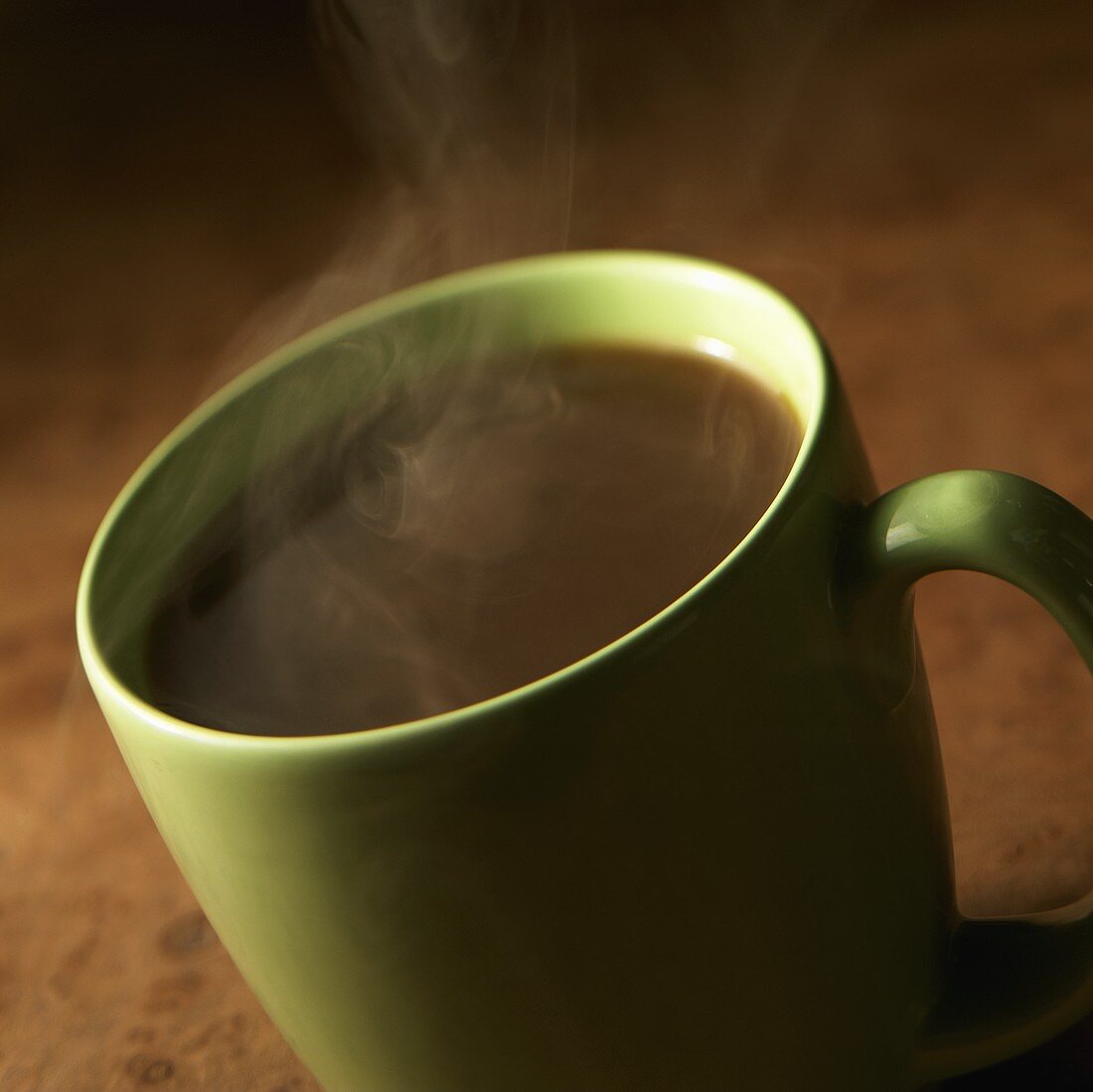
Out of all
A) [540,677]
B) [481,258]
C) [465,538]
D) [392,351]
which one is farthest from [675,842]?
[481,258]

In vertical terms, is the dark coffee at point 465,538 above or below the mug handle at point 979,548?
below

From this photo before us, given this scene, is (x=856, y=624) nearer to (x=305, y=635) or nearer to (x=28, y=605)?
(x=305, y=635)

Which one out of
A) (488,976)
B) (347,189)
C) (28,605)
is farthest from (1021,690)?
(347,189)

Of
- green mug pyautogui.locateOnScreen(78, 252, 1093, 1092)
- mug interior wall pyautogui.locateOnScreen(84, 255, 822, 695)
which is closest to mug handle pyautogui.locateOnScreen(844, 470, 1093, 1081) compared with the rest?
green mug pyautogui.locateOnScreen(78, 252, 1093, 1092)

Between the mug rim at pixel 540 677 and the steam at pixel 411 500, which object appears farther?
the steam at pixel 411 500

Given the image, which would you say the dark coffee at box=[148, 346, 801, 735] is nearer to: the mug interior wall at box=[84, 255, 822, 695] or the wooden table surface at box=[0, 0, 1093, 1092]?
the mug interior wall at box=[84, 255, 822, 695]

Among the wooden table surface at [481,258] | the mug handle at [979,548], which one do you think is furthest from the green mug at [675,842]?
the wooden table surface at [481,258]

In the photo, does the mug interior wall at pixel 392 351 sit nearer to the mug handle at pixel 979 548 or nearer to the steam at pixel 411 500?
the steam at pixel 411 500

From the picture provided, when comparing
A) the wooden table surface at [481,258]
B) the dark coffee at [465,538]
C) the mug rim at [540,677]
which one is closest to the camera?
the mug rim at [540,677]
